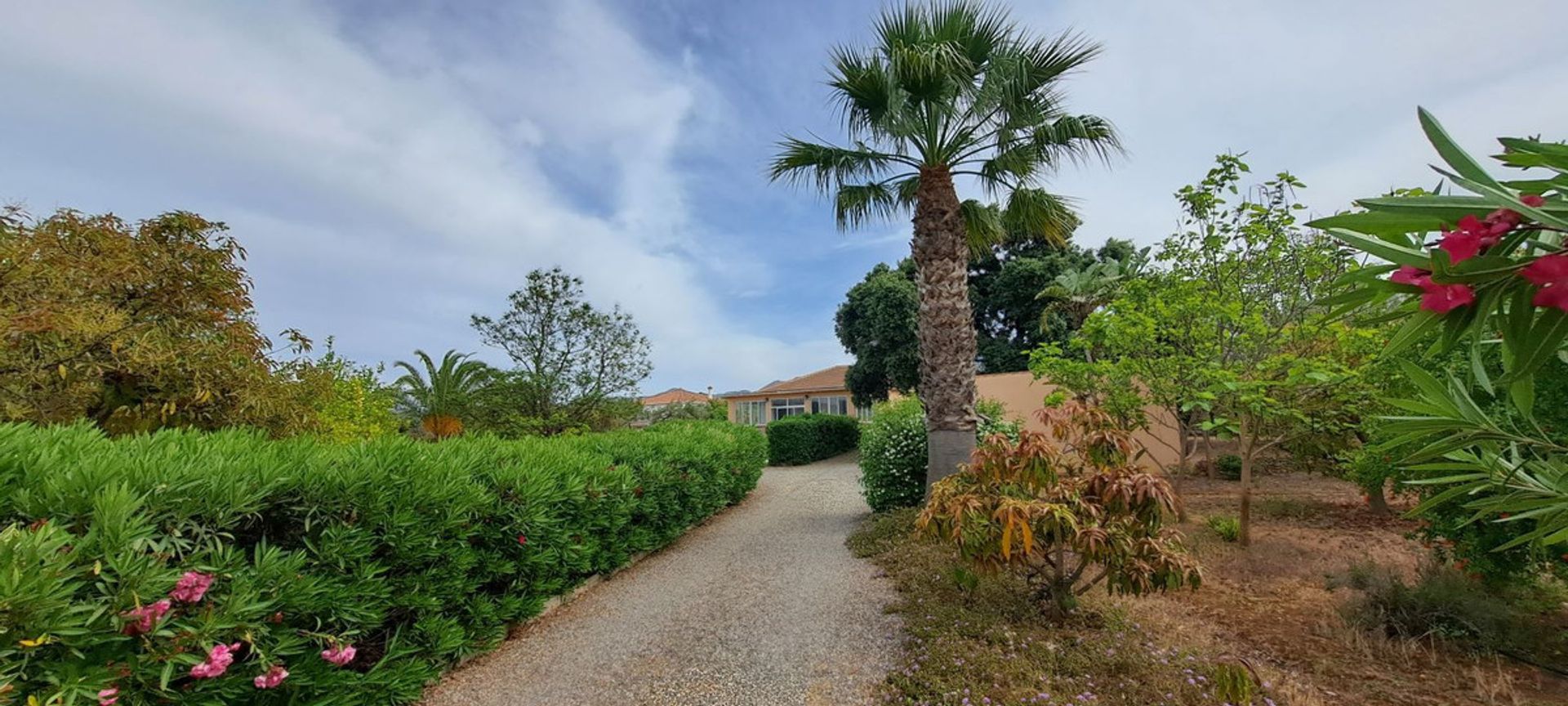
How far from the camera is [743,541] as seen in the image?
7.20 m

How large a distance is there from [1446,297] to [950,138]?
653cm

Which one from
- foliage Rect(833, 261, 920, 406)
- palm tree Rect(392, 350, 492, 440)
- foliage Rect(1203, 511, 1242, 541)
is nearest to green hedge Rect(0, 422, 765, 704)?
foliage Rect(1203, 511, 1242, 541)

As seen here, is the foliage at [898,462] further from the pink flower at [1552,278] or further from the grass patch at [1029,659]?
the pink flower at [1552,278]

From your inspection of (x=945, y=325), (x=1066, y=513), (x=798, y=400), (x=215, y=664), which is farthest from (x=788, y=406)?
(x=215, y=664)

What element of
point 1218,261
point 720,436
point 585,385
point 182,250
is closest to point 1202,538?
point 1218,261

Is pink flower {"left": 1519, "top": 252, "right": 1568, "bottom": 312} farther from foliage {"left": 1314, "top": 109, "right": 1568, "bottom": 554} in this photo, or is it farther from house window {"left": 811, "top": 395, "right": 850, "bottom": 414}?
house window {"left": 811, "top": 395, "right": 850, "bottom": 414}

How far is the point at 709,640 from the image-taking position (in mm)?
4059

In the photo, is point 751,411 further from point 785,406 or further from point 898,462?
point 898,462

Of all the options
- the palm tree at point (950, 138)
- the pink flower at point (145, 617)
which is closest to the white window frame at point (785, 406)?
the palm tree at point (950, 138)

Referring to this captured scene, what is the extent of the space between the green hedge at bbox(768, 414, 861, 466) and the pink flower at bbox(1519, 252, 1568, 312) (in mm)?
17078

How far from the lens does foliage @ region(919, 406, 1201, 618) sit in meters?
3.53

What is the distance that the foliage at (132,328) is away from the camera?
440 cm

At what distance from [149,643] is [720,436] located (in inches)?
303

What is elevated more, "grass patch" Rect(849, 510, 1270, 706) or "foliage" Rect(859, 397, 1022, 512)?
"foliage" Rect(859, 397, 1022, 512)
